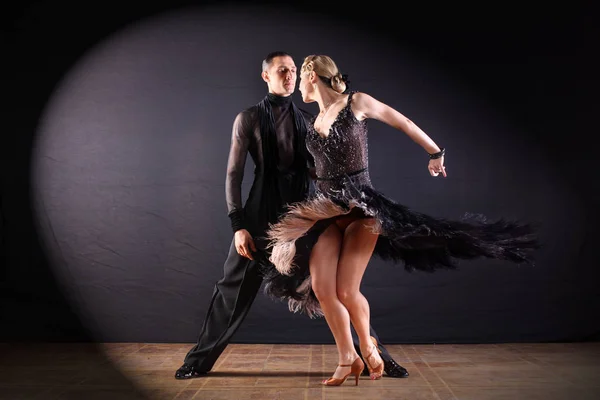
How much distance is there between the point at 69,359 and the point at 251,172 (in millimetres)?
1798

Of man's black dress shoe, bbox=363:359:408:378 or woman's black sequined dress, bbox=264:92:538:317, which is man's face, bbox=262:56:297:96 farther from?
man's black dress shoe, bbox=363:359:408:378

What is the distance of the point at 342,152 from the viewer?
3.43 meters

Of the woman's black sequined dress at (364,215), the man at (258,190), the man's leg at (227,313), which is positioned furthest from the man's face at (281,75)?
the man's leg at (227,313)

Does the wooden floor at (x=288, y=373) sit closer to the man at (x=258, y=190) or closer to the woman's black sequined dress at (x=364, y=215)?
the man at (x=258, y=190)

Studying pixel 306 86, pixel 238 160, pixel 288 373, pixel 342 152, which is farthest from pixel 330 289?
pixel 306 86

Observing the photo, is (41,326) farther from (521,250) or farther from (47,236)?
(521,250)

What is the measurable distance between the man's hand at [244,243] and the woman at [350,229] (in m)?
0.26

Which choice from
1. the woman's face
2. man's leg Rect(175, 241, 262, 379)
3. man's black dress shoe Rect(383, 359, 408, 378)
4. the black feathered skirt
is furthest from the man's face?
man's black dress shoe Rect(383, 359, 408, 378)

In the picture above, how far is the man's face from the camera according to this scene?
12.1ft

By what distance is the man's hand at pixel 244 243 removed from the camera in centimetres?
367

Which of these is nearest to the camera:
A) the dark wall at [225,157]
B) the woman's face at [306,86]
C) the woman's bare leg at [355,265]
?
the woman's bare leg at [355,265]

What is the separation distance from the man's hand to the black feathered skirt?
229 mm

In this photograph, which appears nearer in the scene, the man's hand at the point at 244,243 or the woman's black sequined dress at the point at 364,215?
the woman's black sequined dress at the point at 364,215

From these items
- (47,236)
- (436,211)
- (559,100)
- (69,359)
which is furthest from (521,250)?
(47,236)
